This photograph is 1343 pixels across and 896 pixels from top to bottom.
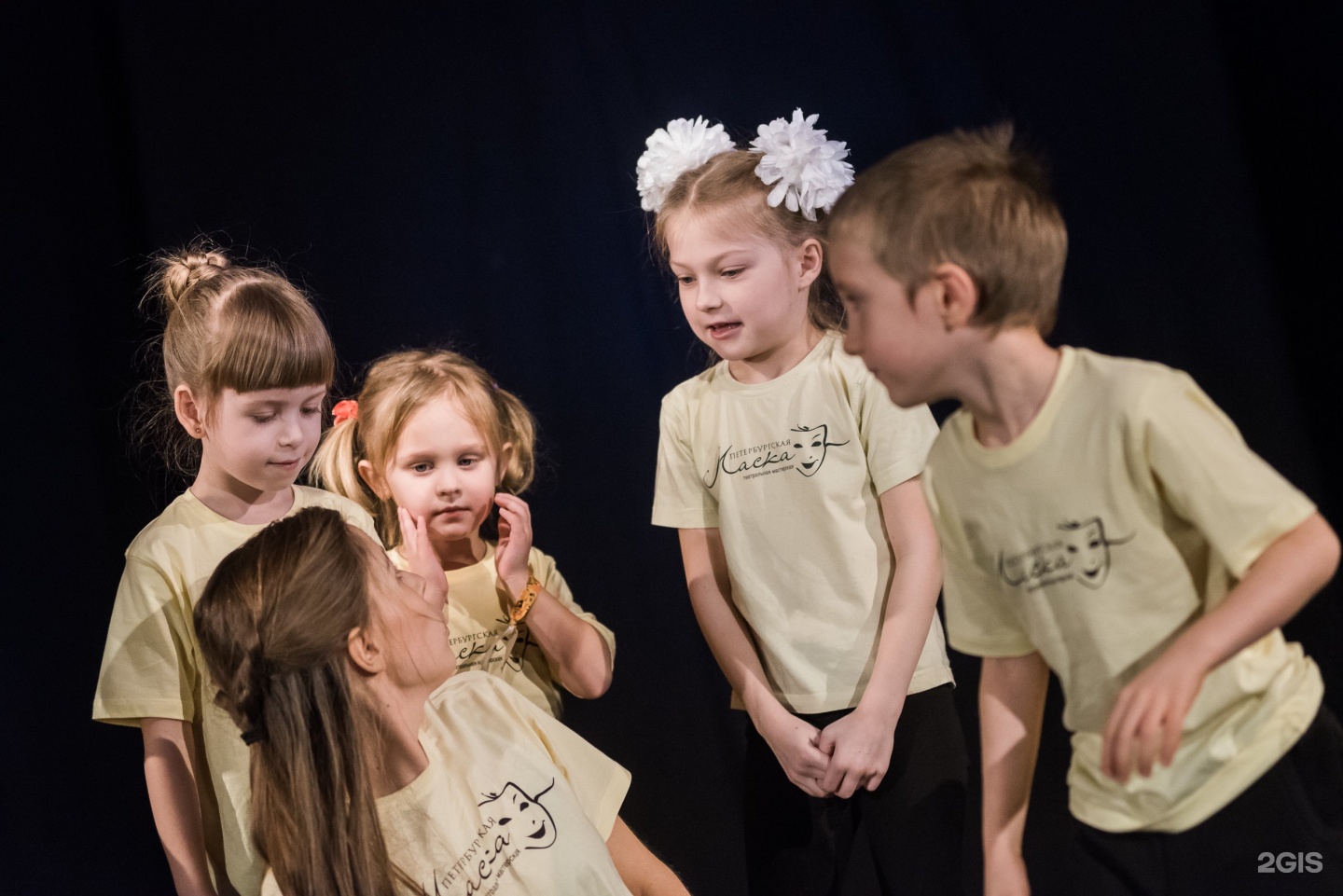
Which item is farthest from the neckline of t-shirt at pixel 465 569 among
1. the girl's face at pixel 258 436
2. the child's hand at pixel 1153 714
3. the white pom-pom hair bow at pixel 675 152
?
the child's hand at pixel 1153 714

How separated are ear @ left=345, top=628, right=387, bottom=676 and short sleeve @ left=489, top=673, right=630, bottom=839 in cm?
21

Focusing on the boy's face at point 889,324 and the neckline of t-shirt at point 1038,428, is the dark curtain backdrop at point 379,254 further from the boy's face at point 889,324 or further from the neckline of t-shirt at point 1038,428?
the neckline of t-shirt at point 1038,428

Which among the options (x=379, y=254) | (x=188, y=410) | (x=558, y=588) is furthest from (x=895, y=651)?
(x=379, y=254)

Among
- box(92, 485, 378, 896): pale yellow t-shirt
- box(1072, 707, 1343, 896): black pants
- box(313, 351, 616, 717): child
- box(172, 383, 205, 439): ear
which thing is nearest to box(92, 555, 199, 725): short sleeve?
box(92, 485, 378, 896): pale yellow t-shirt

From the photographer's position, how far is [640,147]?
2324 mm

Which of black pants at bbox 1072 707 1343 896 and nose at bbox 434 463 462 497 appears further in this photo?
nose at bbox 434 463 462 497

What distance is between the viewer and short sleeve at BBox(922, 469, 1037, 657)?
4.29ft

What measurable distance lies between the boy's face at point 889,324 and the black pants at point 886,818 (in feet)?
2.44

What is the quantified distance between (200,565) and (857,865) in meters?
1.20

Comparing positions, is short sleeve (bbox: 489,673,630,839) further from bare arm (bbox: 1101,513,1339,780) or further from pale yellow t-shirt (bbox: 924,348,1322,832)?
bare arm (bbox: 1101,513,1339,780)

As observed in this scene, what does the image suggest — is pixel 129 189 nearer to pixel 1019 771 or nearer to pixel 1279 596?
pixel 1019 771

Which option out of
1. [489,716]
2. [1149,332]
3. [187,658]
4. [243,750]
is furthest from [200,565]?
[1149,332]

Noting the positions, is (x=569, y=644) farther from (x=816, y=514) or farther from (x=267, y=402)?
(x=267, y=402)
